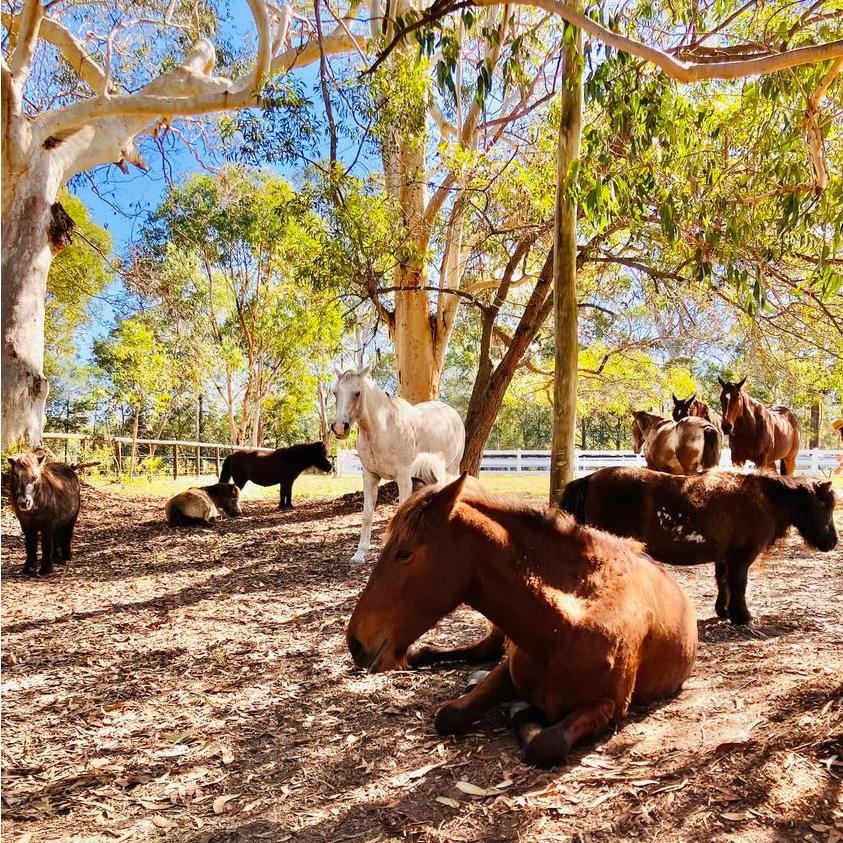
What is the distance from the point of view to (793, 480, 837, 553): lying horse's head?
4.61 metres

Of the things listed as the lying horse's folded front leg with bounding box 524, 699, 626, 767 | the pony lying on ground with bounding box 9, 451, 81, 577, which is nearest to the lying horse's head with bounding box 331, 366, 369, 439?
the pony lying on ground with bounding box 9, 451, 81, 577

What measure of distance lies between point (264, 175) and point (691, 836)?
937 inches

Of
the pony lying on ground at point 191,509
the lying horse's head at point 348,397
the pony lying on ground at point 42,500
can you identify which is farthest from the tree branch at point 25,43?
the lying horse's head at point 348,397

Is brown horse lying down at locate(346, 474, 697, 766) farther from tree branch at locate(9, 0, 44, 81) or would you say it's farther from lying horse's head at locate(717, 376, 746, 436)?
tree branch at locate(9, 0, 44, 81)

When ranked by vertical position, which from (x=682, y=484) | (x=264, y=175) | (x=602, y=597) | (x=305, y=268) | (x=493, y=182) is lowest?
(x=602, y=597)

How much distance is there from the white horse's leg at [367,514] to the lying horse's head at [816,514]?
4.52m

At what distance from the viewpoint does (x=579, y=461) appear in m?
25.1

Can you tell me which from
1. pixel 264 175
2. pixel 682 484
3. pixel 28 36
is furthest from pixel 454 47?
Result: pixel 264 175

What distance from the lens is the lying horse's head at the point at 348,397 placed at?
7.45 metres

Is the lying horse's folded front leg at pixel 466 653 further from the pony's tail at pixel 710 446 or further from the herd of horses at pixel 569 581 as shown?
the pony's tail at pixel 710 446

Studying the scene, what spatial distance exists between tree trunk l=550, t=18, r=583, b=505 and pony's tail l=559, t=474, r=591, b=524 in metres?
0.80

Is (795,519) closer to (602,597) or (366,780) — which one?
(602,597)

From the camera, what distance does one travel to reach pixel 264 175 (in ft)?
73.9

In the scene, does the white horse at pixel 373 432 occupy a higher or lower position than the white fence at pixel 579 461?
higher
